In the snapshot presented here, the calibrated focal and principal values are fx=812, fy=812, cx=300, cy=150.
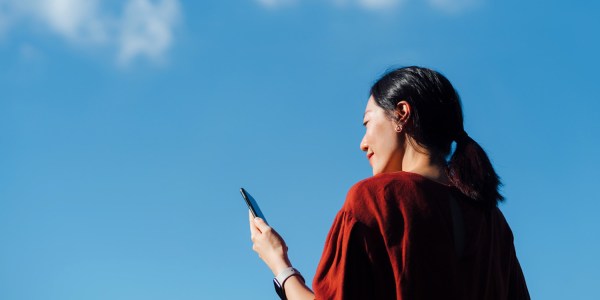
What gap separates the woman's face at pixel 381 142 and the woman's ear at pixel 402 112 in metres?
0.04

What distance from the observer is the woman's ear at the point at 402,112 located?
415cm

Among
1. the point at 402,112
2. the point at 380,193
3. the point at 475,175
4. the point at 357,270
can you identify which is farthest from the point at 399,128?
the point at 357,270

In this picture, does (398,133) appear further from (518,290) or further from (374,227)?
(518,290)

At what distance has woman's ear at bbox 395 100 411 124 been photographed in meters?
4.15

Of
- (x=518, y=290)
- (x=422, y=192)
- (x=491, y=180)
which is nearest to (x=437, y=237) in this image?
(x=422, y=192)

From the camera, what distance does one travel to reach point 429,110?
4184 mm

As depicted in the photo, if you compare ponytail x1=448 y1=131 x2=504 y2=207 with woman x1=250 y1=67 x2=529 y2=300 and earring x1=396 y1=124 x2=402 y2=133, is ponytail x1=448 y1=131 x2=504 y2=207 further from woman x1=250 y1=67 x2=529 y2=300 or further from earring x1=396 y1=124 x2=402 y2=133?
earring x1=396 y1=124 x2=402 y2=133

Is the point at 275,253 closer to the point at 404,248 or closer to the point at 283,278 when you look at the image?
the point at 283,278

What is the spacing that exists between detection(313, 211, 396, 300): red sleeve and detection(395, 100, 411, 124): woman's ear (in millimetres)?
701

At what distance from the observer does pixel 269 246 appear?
412 cm

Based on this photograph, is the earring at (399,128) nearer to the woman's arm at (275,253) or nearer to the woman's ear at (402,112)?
the woman's ear at (402,112)

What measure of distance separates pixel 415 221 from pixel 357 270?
0.34 metres

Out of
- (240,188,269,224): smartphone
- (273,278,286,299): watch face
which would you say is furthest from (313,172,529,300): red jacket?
(240,188,269,224): smartphone

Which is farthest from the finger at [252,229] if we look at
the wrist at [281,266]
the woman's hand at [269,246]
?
the wrist at [281,266]
